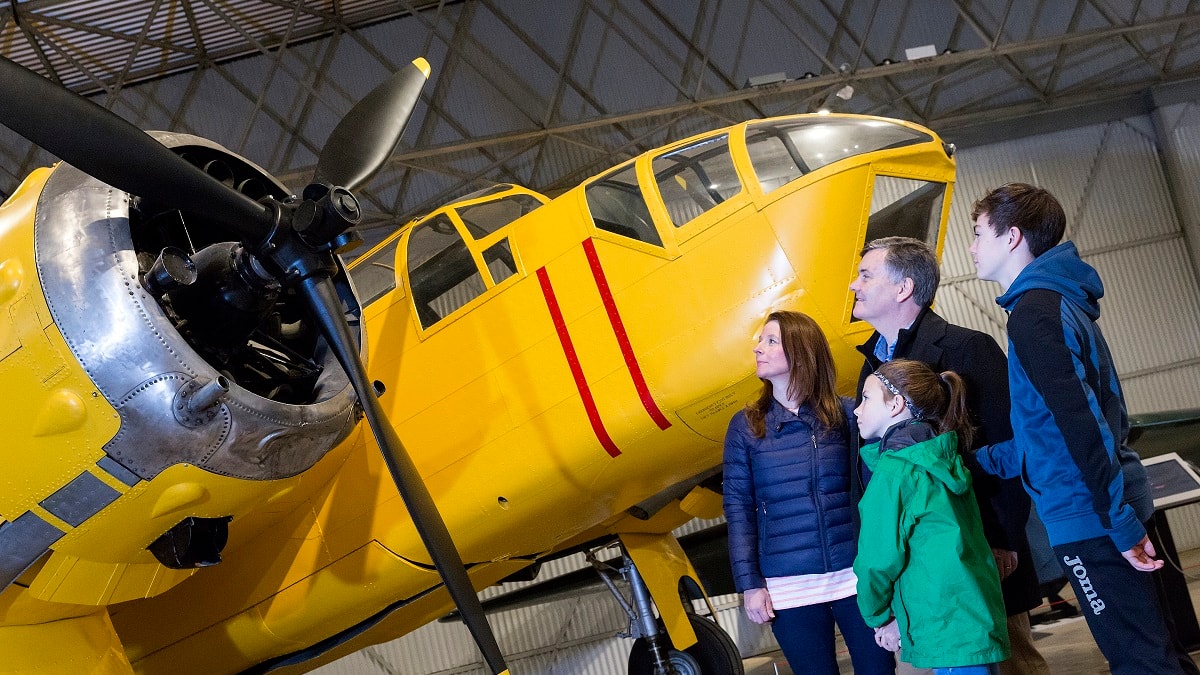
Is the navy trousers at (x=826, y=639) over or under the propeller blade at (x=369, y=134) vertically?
under

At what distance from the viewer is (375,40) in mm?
15828

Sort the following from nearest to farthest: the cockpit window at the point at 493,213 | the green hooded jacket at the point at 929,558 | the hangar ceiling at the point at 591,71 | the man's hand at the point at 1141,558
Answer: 1. the man's hand at the point at 1141,558
2. the green hooded jacket at the point at 929,558
3. the cockpit window at the point at 493,213
4. the hangar ceiling at the point at 591,71

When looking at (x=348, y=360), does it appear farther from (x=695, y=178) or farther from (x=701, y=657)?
(x=701, y=657)

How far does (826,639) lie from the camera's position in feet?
13.1

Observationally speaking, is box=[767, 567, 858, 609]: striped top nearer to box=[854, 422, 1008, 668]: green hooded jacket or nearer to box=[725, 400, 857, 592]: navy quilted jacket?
box=[725, 400, 857, 592]: navy quilted jacket

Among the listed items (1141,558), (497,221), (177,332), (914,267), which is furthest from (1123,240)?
(177,332)

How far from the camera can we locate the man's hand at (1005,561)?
3.66 m

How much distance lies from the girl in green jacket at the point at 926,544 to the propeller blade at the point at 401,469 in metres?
2.05

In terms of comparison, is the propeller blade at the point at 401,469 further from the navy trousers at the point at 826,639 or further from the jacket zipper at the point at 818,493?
the jacket zipper at the point at 818,493

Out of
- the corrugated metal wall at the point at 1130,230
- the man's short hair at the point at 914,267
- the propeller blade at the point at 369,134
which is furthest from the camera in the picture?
the corrugated metal wall at the point at 1130,230

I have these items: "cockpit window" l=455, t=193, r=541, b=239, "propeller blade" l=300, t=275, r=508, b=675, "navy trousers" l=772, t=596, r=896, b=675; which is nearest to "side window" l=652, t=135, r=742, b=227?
"cockpit window" l=455, t=193, r=541, b=239

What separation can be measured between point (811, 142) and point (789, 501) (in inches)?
85.7

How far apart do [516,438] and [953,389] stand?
2705 millimetres

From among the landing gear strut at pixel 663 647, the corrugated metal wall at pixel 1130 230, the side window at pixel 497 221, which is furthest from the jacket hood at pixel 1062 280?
the corrugated metal wall at pixel 1130 230
